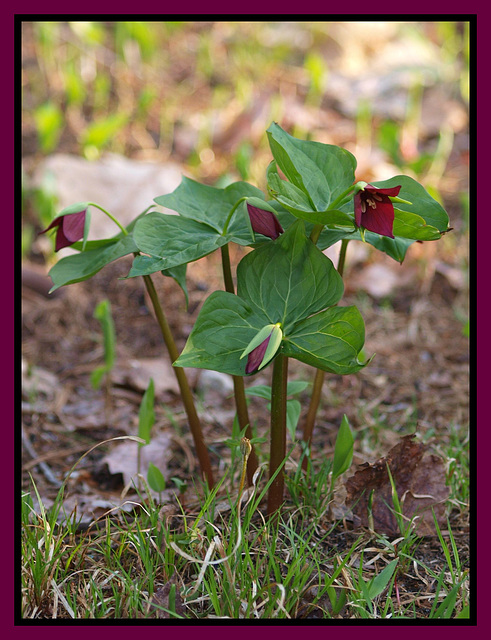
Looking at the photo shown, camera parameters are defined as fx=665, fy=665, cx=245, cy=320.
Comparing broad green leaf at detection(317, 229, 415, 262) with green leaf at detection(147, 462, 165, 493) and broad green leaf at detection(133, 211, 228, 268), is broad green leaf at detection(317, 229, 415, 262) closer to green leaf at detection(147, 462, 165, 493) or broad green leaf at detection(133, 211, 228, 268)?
broad green leaf at detection(133, 211, 228, 268)

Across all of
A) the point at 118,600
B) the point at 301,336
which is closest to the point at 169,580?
the point at 118,600

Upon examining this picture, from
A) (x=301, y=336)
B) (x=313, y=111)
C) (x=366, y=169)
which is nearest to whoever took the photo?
(x=301, y=336)

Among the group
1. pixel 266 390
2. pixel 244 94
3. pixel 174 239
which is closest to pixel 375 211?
pixel 174 239

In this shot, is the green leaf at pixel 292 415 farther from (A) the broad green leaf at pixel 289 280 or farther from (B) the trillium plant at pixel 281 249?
(A) the broad green leaf at pixel 289 280

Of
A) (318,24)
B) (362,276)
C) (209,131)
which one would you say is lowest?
(362,276)

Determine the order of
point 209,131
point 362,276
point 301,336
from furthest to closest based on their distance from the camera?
point 209,131, point 362,276, point 301,336

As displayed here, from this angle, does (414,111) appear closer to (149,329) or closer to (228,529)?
(149,329)

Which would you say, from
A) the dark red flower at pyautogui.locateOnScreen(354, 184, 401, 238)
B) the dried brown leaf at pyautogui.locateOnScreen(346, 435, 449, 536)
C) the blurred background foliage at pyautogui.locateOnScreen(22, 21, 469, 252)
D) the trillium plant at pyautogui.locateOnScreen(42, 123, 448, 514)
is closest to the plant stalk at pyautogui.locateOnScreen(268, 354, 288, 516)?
the trillium plant at pyautogui.locateOnScreen(42, 123, 448, 514)

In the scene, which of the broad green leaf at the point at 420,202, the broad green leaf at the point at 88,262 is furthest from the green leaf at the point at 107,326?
the broad green leaf at the point at 420,202
